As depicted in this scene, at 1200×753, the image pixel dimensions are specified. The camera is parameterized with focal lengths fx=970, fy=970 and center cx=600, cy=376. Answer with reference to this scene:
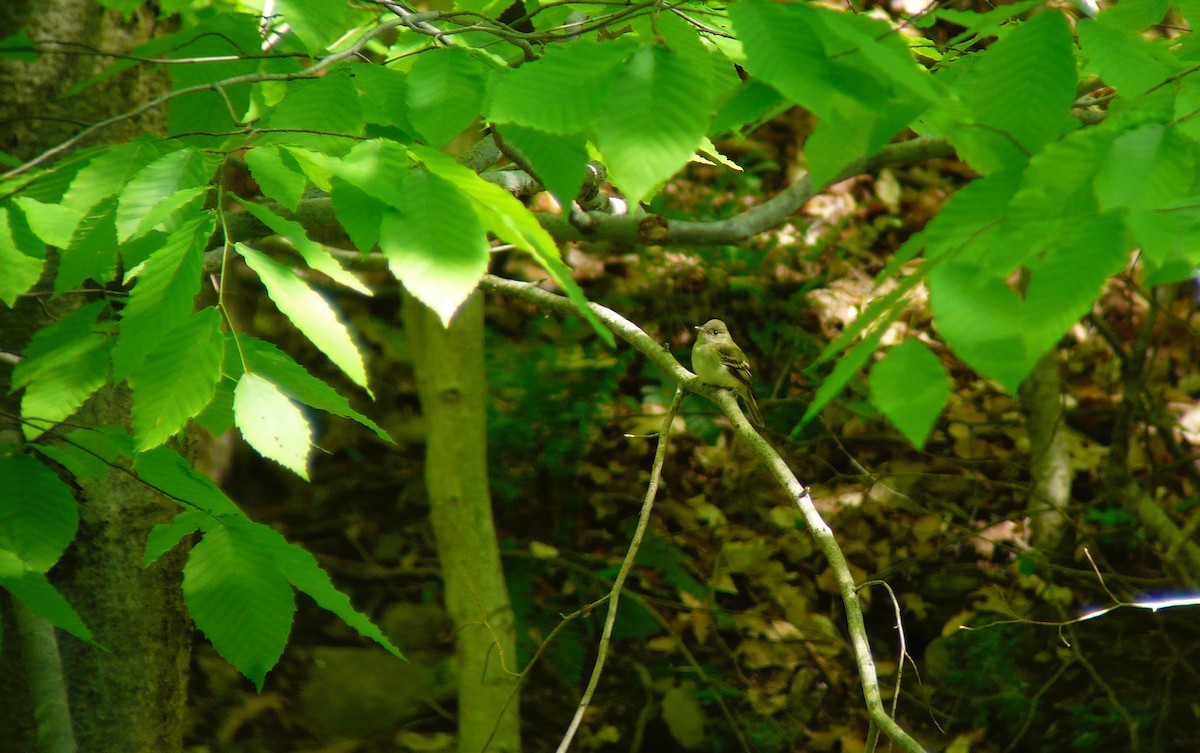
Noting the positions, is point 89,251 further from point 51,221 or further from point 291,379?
point 291,379

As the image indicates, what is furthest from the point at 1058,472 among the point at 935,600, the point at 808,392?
the point at 808,392

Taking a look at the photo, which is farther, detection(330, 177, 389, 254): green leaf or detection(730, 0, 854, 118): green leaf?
detection(330, 177, 389, 254): green leaf

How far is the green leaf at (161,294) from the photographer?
142 cm

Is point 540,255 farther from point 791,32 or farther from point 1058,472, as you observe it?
point 1058,472

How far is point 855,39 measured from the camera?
1.22 m

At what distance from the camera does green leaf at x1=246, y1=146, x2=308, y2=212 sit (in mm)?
1534

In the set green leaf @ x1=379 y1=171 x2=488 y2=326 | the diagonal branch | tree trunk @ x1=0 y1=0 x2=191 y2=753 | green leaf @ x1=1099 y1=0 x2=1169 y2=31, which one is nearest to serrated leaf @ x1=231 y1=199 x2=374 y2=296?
green leaf @ x1=379 y1=171 x2=488 y2=326

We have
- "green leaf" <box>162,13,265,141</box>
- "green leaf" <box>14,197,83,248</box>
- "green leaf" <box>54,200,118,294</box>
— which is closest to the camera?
"green leaf" <box>14,197,83,248</box>

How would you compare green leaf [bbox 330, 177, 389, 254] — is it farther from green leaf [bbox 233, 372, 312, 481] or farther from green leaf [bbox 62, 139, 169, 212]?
green leaf [bbox 62, 139, 169, 212]

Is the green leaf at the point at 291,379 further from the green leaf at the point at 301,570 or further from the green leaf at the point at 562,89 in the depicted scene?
the green leaf at the point at 562,89

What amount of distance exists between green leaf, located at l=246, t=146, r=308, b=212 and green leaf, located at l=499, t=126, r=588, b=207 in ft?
1.18

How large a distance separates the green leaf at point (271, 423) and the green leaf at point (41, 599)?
1.73 feet

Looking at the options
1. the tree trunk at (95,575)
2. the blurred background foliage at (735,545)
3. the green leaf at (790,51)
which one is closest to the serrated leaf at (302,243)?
the green leaf at (790,51)

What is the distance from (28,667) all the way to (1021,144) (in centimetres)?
238
